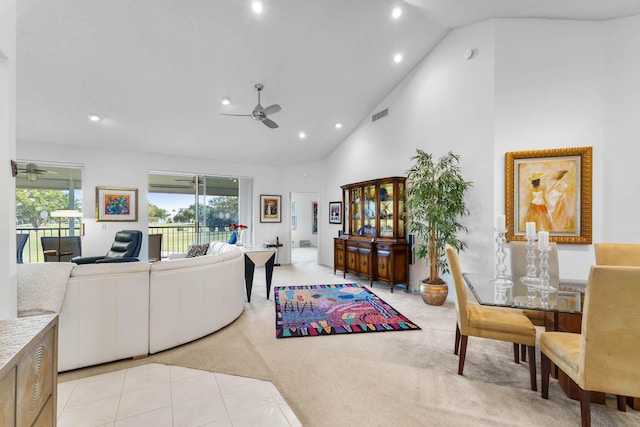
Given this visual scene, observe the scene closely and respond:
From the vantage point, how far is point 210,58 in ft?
12.9

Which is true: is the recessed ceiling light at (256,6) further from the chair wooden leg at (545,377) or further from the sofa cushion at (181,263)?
the chair wooden leg at (545,377)

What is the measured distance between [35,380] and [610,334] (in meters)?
2.52

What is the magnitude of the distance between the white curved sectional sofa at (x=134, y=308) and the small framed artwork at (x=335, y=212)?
12.9ft

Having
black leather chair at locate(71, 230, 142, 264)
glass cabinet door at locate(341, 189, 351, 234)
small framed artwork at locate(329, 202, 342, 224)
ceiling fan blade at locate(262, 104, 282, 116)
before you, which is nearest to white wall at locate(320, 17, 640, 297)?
glass cabinet door at locate(341, 189, 351, 234)

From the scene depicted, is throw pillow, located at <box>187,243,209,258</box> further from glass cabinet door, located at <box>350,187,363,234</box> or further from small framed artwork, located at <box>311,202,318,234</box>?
small framed artwork, located at <box>311,202,318,234</box>

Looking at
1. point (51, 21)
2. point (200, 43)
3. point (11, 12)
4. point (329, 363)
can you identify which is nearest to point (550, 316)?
point (329, 363)

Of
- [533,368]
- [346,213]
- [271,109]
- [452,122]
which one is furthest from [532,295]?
[346,213]

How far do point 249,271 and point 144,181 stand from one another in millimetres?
3743

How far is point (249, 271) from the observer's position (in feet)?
13.4

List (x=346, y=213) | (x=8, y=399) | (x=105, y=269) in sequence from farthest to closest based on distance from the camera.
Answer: (x=346, y=213)
(x=105, y=269)
(x=8, y=399)

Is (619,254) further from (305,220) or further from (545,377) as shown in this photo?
(305,220)

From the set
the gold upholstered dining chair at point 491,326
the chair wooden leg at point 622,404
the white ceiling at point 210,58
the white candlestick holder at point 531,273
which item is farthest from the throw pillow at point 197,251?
the chair wooden leg at point 622,404

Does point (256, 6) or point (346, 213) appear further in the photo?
point (346, 213)

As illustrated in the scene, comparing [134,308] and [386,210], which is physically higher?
[386,210]
